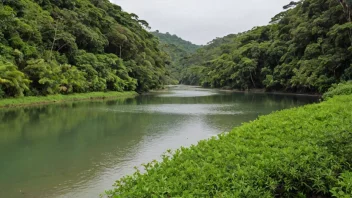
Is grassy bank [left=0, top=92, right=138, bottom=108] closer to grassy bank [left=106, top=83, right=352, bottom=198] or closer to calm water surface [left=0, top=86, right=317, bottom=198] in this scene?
calm water surface [left=0, top=86, right=317, bottom=198]

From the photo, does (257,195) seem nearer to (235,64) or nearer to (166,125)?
(166,125)

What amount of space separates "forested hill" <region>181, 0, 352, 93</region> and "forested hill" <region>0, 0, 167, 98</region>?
15.8 meters

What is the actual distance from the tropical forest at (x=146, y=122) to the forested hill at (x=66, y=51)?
5.1 inches

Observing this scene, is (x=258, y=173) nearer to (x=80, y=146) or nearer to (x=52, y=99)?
(x=80, y=146)

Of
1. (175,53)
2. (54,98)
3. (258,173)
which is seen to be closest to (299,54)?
(54,98)

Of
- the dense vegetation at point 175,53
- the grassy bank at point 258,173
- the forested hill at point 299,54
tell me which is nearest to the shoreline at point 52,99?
the grassy bank at point 258,173

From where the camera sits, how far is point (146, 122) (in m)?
16.3

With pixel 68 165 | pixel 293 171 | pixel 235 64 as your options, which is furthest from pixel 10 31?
pixel 235 64

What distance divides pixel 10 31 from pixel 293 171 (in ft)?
91.8

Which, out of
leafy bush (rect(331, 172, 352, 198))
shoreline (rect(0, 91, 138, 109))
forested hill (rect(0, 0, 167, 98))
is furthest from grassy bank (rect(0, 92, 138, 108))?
leafy bush (rect(331, 172, 352, 198))

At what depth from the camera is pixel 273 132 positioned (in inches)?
245

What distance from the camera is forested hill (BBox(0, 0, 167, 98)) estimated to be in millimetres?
25219

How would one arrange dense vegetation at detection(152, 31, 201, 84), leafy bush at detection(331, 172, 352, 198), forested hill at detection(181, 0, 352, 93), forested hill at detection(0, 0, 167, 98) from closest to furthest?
leafy bush at detection(331, 172, 352, 198) → forested hill at detection(0, 0, 167, 98) → forested hill at detection(181, 0, 352, 93) → dense vegetation at detection(152, 31, 201, 84)

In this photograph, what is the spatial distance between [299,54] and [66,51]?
1181 inches
